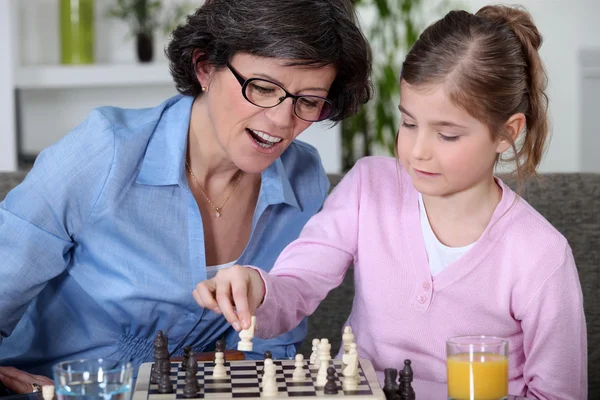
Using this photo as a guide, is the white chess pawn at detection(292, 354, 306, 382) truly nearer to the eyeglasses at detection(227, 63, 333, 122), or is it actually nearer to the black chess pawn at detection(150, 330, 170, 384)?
the black chess pawn at detection(150, 330, 170, 384)

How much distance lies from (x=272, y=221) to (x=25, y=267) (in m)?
0.59

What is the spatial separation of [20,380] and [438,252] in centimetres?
90

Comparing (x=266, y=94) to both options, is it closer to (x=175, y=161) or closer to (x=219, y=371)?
(x=175, y=161)

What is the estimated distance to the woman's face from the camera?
5.86ft

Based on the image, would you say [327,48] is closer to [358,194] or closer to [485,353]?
[358,194]

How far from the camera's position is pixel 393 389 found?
4.61 ft

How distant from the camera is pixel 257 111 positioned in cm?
180

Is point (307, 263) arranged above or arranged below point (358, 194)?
below

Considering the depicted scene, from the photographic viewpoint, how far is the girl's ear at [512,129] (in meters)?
1.75

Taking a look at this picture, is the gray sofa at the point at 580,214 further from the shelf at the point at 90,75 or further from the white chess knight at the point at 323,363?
the shelf at the point at 90,75

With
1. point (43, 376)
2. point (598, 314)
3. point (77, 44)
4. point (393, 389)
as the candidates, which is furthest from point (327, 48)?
point (77, 44)

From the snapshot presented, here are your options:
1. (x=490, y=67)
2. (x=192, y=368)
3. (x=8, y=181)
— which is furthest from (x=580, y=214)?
(x=8, y=181)

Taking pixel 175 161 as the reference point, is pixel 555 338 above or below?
below

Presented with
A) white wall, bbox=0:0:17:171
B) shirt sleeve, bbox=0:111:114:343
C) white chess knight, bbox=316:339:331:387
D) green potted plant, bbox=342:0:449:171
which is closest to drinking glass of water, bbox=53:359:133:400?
white chess knight, bbox=316:339:331:387
